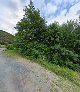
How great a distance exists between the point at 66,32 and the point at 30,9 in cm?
539

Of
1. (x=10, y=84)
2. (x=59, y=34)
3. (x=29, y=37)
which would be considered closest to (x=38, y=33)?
(x=29, y=37)

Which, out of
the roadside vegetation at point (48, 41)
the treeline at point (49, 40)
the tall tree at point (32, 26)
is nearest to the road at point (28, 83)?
the roadside vegetation at point (48, 41)

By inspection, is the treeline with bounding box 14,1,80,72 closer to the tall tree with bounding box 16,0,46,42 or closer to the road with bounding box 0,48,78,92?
the tall tree with bounding box 16,0,46,42

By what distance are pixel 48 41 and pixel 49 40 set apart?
15cm

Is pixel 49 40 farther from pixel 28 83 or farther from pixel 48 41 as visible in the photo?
pixel 28 83

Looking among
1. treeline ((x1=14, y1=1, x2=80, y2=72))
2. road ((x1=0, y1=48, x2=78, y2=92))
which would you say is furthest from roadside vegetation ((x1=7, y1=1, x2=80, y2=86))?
road ((x1=0, y1=48, x2=78, y2=92))

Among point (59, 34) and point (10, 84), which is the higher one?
point (59, 34)

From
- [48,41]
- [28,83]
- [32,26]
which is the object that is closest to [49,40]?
[48,41]

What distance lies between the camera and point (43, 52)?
758 inches

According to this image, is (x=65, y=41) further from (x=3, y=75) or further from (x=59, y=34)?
(x=3, y=75)

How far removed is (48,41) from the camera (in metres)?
20.2

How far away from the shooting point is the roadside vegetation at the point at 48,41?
59.6 ft

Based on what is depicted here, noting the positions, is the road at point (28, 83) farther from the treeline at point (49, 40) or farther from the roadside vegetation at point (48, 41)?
the treeline at point (49, 40)

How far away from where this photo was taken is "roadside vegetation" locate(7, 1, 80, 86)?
59.6 ft
